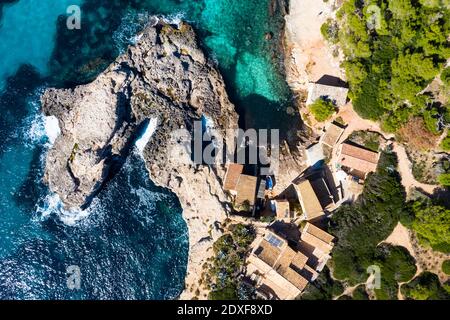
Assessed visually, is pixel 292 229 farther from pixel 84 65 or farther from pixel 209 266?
pixel 84 65

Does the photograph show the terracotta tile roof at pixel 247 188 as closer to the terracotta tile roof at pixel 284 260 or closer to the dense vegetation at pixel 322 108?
the terracotta tile roof at pixel 284 260

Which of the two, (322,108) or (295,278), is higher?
(322,108)

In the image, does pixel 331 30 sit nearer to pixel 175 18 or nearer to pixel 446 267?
pixel 175 18

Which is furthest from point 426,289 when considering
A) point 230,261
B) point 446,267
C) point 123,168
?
point 123,168

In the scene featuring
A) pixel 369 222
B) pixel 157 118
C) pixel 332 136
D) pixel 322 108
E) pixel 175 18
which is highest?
pixel 175 18

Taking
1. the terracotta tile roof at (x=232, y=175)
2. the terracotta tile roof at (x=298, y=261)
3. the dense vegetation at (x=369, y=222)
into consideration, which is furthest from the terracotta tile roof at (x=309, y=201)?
the terracotta tile roof at (x=232, y=175)

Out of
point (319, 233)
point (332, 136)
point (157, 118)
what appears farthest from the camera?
point (157, 118)

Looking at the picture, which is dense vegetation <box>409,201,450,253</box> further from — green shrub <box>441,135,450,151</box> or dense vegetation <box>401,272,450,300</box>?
green shrub <box>441,135,450,151</box>

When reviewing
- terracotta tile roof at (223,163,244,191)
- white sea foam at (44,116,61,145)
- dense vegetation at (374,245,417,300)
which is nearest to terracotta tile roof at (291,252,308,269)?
dense vegetation at (374,245,417,300)
